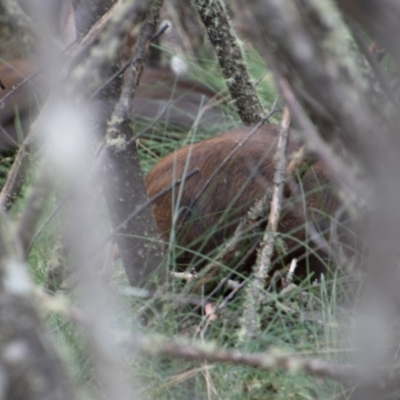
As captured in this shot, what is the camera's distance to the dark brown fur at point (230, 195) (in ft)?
5.72

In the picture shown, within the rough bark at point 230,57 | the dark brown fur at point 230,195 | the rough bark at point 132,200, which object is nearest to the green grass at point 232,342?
the rough bark at point 132,200

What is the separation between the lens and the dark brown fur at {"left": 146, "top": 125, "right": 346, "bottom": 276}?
174 cm

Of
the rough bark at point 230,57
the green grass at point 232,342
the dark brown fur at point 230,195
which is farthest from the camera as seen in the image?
the rough bark at point 230,57

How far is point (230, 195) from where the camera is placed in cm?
180

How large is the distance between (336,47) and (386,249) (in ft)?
0.61

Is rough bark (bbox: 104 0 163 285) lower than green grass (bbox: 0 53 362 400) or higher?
higher

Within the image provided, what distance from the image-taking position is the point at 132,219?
157 cm

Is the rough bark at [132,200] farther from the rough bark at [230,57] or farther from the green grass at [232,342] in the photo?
the rough bark at [230,57]

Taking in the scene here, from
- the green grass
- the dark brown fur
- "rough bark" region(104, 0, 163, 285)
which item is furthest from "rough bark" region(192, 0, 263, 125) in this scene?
the green grass

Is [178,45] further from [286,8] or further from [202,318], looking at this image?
[286,8]

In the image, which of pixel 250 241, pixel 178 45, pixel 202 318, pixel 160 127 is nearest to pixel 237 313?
→ pixel 202 318

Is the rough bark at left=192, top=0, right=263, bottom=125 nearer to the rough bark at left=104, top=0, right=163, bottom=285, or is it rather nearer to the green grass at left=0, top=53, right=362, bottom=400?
the rough bark at left=104, top=0, right=163, bottom=285

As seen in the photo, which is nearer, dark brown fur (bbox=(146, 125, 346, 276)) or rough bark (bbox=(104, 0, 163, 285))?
rough bark (bbox=(104, 0, 163, 285))

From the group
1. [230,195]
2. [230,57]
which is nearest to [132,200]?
[230,195]
